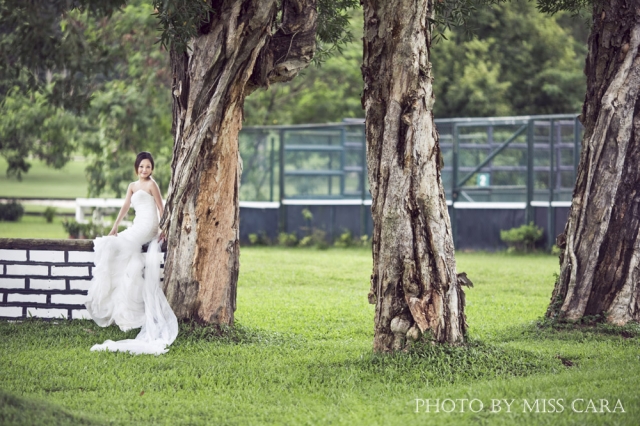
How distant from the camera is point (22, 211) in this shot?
96.7 feet

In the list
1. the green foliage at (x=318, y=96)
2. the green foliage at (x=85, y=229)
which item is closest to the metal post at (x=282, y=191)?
the green foliage at (x=85, y=229)

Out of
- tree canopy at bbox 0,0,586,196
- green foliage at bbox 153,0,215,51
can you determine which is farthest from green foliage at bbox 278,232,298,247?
green foliage at bbox 153,0,215,51

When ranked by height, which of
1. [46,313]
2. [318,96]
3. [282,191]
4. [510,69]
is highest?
[510,69]

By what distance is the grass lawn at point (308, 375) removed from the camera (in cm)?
591

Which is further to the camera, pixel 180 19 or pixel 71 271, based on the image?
pixel 71 271

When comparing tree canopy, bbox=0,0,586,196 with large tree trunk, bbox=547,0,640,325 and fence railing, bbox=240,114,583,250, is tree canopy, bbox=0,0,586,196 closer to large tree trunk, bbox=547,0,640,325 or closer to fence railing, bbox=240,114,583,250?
large tree trunk, bbox=547,0,640,325

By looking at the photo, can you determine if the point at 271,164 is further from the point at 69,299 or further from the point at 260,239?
the point at 69,299

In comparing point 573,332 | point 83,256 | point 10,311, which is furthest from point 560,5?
point 10,311

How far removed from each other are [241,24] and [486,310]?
4767mm

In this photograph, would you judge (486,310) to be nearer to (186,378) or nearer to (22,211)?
(186,378)

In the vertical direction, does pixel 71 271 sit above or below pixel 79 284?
above

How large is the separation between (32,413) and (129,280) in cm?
360

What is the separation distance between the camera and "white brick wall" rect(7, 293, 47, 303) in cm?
946

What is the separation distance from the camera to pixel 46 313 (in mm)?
9438
